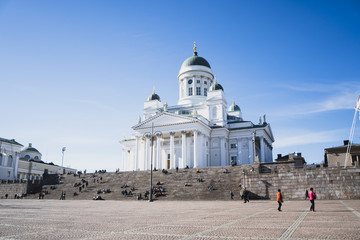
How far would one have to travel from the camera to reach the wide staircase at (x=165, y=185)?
35500 millimetres

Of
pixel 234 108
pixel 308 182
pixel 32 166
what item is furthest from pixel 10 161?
pixel 308 182

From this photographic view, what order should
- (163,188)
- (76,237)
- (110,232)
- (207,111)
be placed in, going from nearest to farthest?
(76,237), (110,232), (163,188), (207,111)

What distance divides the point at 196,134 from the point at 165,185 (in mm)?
15559

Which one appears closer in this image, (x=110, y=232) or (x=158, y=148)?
(x=110, y=232)

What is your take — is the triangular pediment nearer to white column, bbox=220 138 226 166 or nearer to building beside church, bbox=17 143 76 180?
white column, bbox=220 138 226 166

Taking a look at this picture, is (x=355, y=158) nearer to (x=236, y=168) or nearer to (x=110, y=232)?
(x=236, y=168)

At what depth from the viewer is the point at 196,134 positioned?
175ft

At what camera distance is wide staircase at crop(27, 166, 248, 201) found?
35500mm

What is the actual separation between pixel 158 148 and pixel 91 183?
46.2 feet

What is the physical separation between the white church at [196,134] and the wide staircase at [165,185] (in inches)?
295

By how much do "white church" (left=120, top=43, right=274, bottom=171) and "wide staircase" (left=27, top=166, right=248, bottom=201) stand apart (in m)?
7.51

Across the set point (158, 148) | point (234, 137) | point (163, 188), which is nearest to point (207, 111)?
point (234, 137)

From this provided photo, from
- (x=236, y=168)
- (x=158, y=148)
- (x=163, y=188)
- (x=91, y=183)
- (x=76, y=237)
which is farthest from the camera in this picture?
(x=158, y=148)

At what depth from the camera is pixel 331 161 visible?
52250 mm
